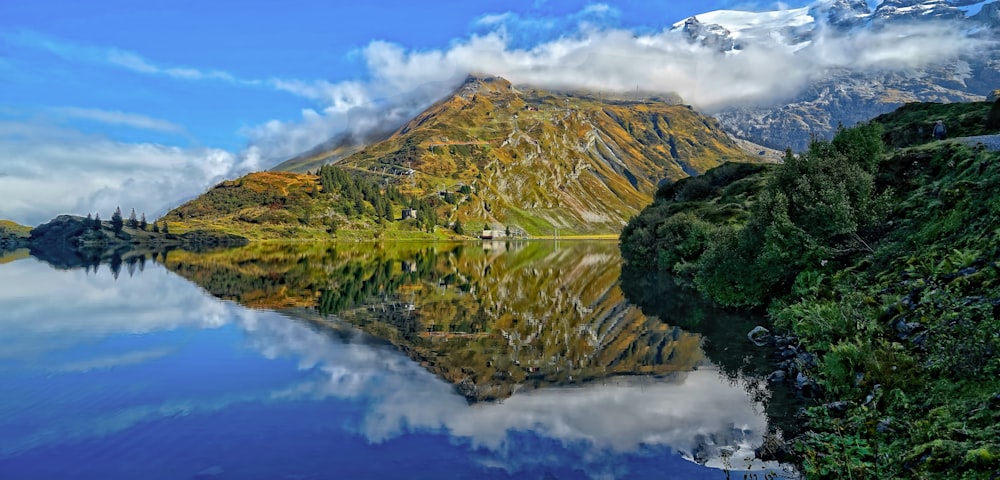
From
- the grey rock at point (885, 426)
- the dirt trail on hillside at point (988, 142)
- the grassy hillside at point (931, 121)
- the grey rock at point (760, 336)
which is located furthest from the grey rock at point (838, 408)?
the grassy hillside at point (931, 121)

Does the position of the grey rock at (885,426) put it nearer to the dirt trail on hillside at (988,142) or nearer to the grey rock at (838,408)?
the grey rock at (838,408)

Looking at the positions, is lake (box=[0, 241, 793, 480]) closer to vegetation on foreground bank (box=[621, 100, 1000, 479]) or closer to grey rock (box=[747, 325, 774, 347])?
grey rock (box=[747, 325, 774, 347])

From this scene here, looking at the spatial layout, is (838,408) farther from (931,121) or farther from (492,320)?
(931,121)

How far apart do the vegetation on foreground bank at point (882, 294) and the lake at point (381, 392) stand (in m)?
3.20

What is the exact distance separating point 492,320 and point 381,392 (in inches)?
1047

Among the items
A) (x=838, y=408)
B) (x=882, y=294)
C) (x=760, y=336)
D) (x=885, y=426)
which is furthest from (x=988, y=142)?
(x=885, y=426)

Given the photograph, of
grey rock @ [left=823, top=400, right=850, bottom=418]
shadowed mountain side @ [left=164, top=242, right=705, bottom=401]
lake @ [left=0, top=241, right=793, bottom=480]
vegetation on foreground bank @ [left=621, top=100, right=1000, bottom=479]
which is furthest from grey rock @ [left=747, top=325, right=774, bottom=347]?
grey rock @ [left=823, top=400, right=850, bottom=418]

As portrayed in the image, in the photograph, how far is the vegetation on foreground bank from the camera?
1678cm

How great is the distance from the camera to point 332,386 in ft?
104

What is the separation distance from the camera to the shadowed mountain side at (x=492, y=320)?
120 feet

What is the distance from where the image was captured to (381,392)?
30578 mm

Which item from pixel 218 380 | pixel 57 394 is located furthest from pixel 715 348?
pixel 57 394

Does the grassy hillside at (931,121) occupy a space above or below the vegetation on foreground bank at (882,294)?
above

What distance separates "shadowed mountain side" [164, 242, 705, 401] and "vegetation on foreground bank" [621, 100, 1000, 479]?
9.22 metres
